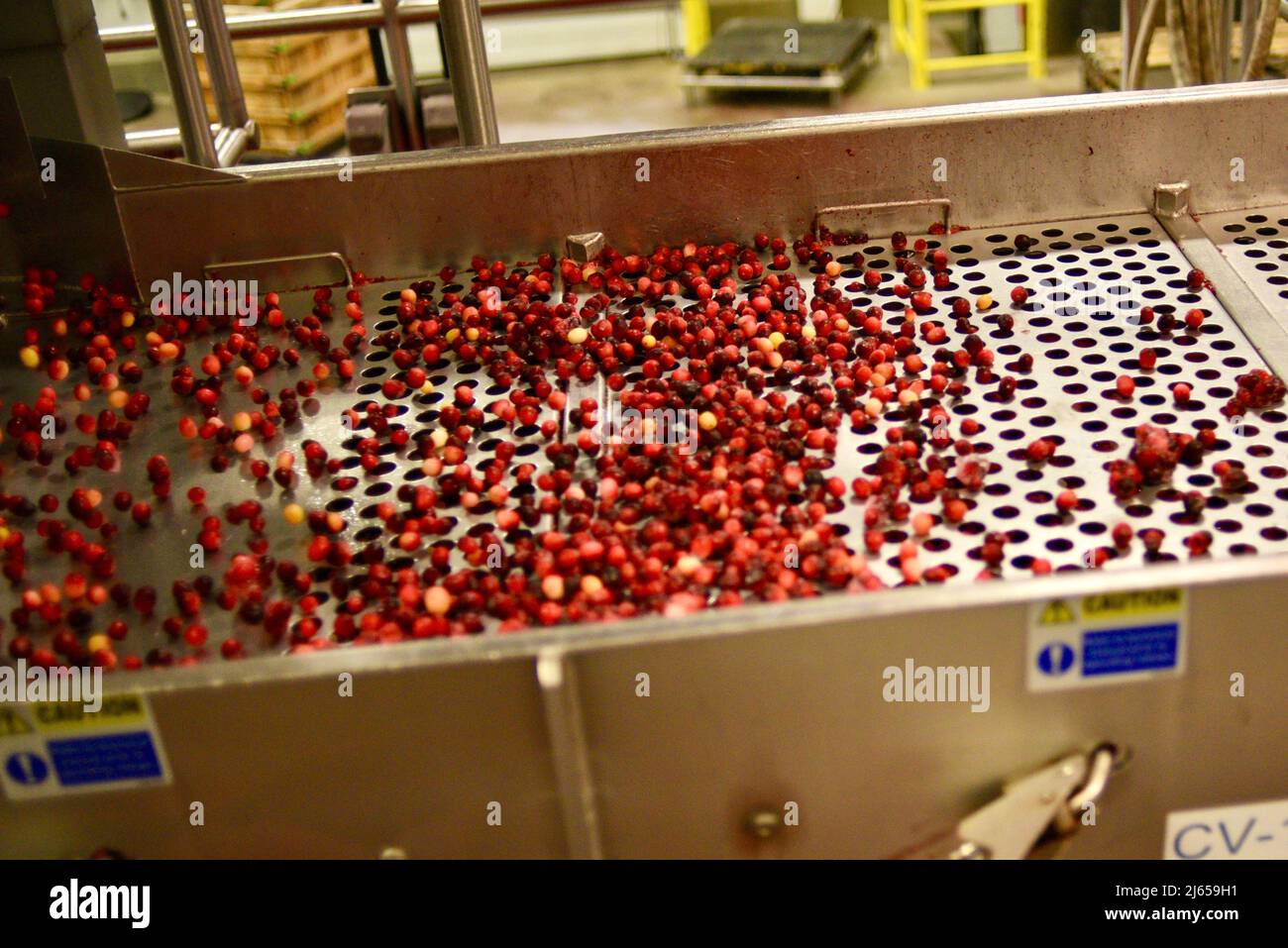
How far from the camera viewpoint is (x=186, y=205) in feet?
6.66

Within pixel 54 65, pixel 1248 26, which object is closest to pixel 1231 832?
pixel 54 65

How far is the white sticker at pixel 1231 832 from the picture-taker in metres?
1.21

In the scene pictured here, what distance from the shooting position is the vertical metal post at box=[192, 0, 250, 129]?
8.25 feet

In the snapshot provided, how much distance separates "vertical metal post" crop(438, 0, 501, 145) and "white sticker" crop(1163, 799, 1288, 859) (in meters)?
1.59

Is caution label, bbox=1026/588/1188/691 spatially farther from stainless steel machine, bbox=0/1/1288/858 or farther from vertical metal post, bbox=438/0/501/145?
vertical metal post, bbox=438/0/501/145

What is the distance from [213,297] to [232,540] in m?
0.67

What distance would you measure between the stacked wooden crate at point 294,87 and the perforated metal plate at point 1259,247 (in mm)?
4141

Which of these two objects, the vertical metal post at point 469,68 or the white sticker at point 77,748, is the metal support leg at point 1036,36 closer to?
the vertical metal post at point 469,68

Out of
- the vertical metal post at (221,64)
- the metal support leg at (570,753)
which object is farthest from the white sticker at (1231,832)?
the vertical metal post at (221,64)

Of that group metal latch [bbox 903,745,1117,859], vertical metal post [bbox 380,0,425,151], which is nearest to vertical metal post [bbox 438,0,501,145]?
vertical metal post [bbox 380,0,425,151]

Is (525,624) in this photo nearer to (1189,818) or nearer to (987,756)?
(987,756)

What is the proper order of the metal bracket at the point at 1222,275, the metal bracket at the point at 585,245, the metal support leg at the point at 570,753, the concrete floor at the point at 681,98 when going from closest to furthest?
the metal support leg at the point at 570,753 → the metal bracket at the point at 1222,275 → the metal bracket at the point at 585,245 → the concrete floor at the point at 681,98

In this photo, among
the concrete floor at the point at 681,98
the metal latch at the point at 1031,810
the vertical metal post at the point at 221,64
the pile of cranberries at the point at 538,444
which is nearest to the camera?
the metal latch at the point at 1031,810
